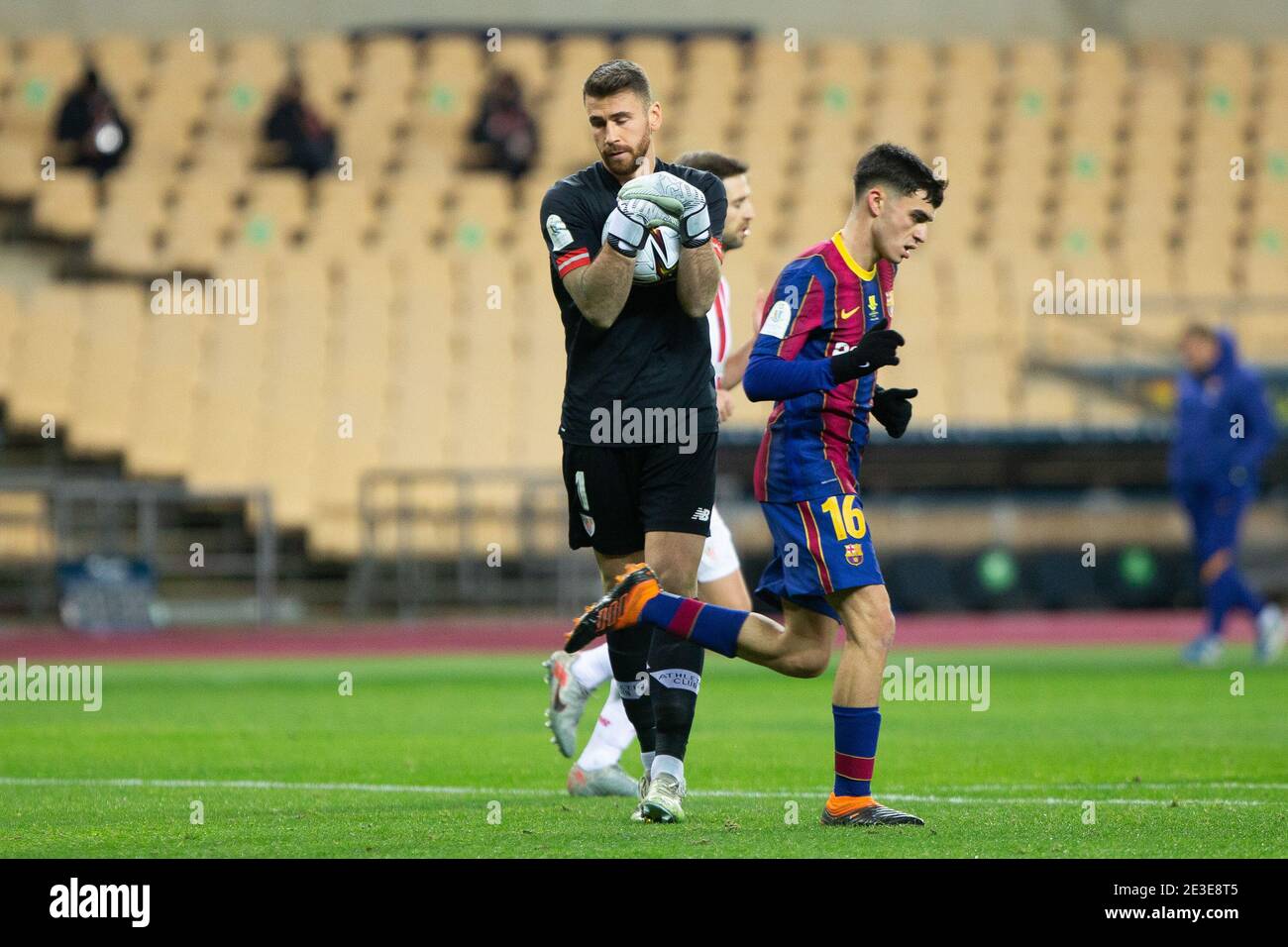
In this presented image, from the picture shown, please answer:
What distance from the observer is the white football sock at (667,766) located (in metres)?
6.39

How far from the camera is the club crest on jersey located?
6.28m

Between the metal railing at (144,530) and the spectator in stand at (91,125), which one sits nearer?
the metal railing at (144,530)

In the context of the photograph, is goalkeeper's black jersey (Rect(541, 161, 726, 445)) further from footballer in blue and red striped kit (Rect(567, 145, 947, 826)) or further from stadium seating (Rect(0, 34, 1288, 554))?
stadium seating (Rect(0, 34, 1288, 554))

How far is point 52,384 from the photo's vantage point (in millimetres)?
19766

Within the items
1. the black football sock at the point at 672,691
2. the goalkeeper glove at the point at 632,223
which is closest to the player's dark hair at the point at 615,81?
the goalkeeper glove at the point at 632,223

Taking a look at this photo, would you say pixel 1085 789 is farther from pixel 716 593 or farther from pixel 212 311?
pixel 212 311

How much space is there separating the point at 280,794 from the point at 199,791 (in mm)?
386

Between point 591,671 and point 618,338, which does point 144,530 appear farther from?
point 618,338

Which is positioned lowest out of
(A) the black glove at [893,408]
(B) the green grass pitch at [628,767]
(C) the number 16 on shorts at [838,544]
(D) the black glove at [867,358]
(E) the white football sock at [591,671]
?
(B) the green grass pitch at [628,767]

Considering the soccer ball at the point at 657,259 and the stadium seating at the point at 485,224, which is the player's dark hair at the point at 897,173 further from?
the stadium seating at the point at 485,224

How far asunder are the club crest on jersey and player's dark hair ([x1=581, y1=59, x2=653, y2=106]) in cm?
43

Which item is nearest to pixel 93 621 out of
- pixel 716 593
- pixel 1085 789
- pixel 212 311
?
pixel 212 311

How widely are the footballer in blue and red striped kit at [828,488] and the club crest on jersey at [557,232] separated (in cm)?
73

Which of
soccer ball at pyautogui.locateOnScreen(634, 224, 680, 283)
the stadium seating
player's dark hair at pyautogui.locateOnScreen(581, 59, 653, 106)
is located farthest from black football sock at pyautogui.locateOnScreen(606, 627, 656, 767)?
the stadium seating
